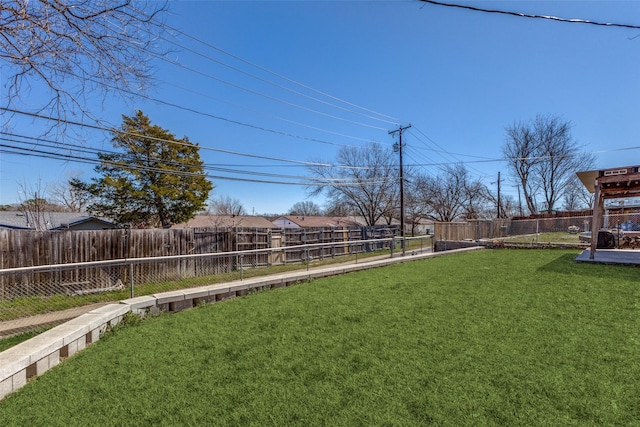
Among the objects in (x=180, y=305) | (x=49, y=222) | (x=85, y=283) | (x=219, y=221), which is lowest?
(x=85, y=283)

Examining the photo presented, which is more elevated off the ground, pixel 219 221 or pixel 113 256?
pixel 219 221

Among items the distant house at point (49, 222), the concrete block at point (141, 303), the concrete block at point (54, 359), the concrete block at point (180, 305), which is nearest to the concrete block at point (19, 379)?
the concrete block at point (54, 359)

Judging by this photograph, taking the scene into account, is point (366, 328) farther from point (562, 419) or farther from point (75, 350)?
point (75, 350)

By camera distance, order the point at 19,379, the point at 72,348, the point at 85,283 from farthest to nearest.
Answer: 1. the point at 85,283
2. the point at 72,348
3. the point at 19,379

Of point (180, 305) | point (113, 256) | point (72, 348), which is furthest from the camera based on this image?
point (113, 256)

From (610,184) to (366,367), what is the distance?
989 centimetres

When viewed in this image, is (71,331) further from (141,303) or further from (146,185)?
(146,185)

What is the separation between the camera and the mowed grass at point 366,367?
2.01 meters

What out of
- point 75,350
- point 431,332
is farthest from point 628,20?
point 75,350

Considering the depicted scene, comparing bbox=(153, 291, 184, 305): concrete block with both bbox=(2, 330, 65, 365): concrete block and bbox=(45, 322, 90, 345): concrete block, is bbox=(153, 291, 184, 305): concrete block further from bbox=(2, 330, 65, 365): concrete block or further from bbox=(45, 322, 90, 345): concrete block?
bbox=(2, 330, 65, 365): concrete block

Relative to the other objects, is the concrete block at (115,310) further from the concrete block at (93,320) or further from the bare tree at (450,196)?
the bare tree at (450,196)

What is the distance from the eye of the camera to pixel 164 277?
8867 mm

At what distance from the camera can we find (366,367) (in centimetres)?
261

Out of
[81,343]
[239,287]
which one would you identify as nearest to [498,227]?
[239,287]
